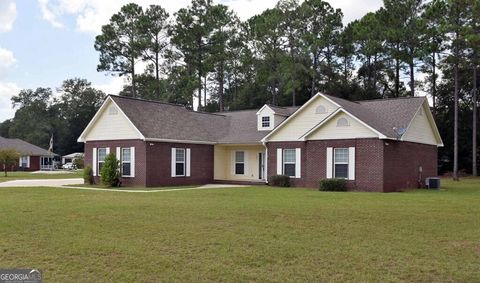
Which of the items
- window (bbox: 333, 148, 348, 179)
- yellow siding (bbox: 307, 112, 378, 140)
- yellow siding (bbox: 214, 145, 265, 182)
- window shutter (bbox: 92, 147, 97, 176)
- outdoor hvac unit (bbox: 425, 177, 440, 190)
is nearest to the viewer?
yellow siding (bbox: 307, 112, 378, 140)


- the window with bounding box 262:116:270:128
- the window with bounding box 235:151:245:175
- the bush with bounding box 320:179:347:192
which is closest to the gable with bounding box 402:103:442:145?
the bush with bounding box 320:179:347:192

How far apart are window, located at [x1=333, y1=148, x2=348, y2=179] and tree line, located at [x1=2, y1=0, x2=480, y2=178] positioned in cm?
2325

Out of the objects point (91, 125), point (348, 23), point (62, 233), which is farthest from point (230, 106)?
point (62, 233)

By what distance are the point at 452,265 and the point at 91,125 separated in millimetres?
24931

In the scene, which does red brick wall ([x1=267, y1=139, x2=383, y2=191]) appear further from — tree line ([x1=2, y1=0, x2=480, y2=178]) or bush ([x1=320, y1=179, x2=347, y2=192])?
tree line ([x1=2, y1=0, x2=480, y2=178])

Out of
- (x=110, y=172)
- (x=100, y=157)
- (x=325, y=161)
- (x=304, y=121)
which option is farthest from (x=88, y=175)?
(x=325, y=161)

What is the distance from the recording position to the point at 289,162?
27.3 m

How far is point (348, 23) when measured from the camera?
5206 centimetres

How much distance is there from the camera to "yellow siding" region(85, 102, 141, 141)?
90.0 feet

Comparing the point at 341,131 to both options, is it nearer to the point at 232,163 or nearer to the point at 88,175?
the point at 232,163

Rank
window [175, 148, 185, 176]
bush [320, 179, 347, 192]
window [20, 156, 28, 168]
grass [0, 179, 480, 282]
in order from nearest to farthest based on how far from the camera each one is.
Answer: grass [0, 179, 480, 282], bush [320, 179, 347, 192], window [175, 148, 185, 176], window [20, 156, 28, 168]

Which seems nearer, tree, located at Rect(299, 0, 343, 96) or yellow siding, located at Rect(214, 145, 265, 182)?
yellow siding, located at Rect(214, 145, 265, 182)

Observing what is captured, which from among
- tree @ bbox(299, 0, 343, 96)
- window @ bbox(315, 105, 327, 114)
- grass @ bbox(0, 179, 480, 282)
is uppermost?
tree @ bbox(299, 0, 343, 96)

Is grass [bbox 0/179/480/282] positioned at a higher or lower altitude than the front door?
lower
